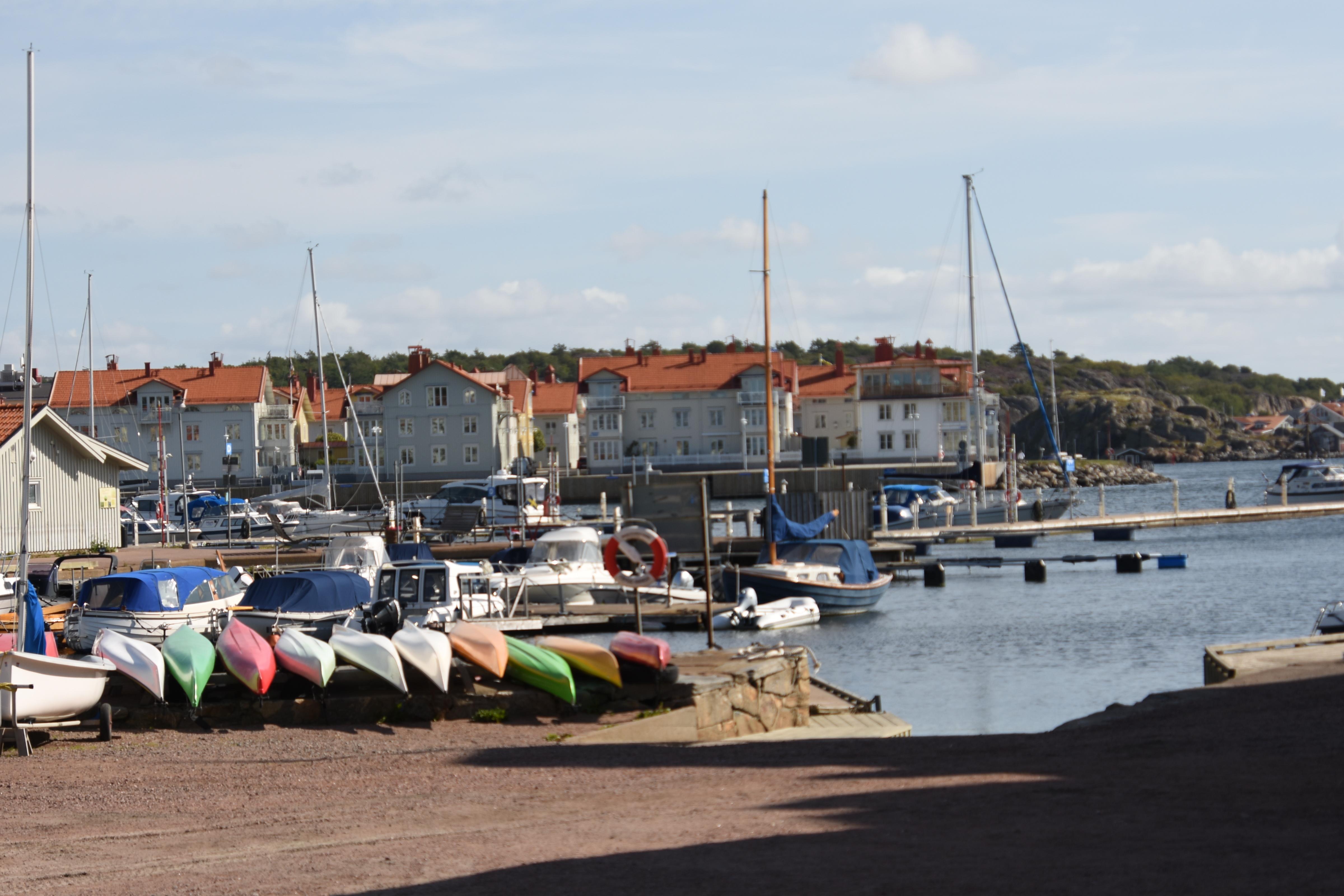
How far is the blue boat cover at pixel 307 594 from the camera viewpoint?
28828 millimetres

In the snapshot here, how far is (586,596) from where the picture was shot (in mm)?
38938

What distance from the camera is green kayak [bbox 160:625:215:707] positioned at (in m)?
17.2

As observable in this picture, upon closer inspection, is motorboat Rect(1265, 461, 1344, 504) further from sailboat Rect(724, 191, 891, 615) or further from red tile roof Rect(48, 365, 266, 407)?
red tile roof Rect(48, 365, 266, 407)

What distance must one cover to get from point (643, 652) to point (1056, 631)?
2183 centimetres

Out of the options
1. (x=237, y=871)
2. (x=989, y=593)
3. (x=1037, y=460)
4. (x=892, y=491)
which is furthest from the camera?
(x=1037, y=460)

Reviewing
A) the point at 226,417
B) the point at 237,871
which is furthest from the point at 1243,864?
the point at 226,417

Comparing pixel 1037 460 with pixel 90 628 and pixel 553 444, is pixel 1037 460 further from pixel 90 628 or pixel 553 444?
pixel 90 628

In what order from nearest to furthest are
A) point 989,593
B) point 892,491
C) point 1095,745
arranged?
point 1095,745 → point 989,593 → point 892,491

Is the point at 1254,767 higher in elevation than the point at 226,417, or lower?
lower

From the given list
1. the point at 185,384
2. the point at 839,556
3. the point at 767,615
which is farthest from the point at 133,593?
the point at 185,384

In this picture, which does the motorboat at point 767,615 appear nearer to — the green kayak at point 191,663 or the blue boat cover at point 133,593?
the blue boat cover at point 133,593

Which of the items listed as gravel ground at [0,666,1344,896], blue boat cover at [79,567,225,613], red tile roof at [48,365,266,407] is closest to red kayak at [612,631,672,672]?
gravel ground at [0,666,1344,896]

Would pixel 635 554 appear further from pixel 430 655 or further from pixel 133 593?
pixel 133 593

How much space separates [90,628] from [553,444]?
91863mm
